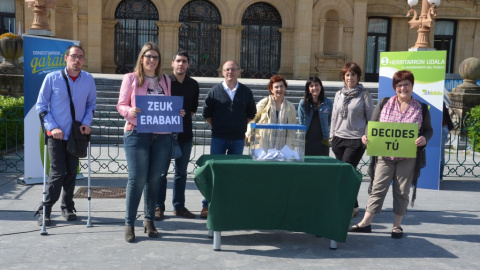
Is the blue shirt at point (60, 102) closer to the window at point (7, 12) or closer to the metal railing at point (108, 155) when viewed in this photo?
the metal railing at point (108, 155)

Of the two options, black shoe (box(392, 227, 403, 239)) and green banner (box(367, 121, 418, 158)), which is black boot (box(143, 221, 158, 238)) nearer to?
green banner (box(367, 121, 418, 158))

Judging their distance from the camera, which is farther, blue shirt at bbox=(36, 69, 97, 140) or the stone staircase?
the stone staircase

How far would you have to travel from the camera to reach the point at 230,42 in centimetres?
2467

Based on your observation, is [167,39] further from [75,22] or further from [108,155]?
[108,155]

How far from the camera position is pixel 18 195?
7.96 metres

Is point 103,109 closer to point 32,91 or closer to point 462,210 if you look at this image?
point 32,91

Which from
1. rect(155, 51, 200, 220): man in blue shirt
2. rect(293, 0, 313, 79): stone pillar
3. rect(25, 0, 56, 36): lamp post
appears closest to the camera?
rect(155, 51, 200, 220): man in blue shirt

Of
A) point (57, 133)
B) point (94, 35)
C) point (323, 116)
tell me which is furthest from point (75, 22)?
point (323, 116)

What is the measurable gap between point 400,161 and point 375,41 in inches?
881

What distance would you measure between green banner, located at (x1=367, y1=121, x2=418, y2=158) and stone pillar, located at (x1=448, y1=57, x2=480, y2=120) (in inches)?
417

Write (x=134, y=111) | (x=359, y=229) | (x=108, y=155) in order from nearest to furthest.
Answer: (x=134, y=111), (x=359, y=229), (x=108, y=155)

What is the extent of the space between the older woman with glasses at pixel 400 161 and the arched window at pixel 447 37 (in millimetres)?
23563

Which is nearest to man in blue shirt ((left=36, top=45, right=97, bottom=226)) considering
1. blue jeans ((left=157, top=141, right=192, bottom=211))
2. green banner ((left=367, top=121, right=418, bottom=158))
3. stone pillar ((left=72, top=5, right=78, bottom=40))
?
blue jeans ((left=157, top=141, right=192, bottom=211))

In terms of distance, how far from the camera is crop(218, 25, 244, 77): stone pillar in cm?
2454
